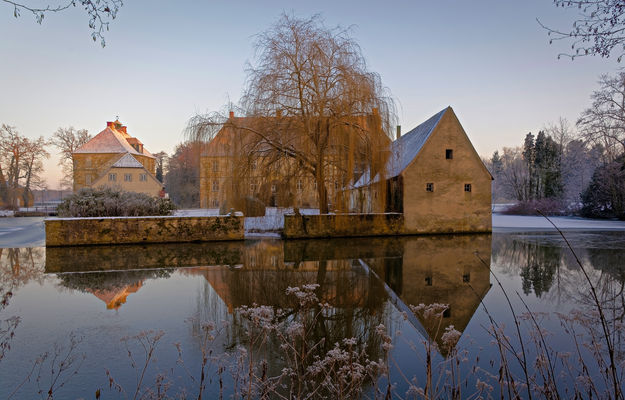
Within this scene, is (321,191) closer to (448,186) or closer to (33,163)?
(448,186)

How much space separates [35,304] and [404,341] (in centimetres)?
614

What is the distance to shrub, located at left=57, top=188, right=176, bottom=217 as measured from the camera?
606 inches

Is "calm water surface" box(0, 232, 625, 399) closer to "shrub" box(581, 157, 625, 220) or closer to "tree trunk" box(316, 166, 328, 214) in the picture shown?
"tree trunk" box(316, 166, 328, 214)

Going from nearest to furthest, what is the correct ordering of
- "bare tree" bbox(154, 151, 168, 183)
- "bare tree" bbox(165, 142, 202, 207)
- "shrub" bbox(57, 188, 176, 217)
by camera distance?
"shrub" bbox(57, 188, 176, 217) < "bare tree" bbox(165, 142, 202, 207) < "bare tree" bbox(154, 151, 168, 183)

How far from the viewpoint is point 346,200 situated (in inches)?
575

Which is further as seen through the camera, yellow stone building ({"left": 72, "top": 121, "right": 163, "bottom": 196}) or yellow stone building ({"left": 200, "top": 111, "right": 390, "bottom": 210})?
yellow stone building ({"left": 72, "top": 121, "right": 163, "bottom": 196})

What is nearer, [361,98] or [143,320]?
[143,320]

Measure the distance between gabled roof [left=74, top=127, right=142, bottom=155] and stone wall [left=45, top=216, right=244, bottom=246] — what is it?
32.1m

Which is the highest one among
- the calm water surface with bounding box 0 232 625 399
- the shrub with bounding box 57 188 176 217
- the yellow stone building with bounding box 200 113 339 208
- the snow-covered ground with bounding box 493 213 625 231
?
the yellow stone building with bounding box 200 113 339 208

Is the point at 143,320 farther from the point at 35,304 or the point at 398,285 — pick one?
the point at 398,285

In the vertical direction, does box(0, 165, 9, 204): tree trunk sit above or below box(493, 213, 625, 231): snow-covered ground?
above

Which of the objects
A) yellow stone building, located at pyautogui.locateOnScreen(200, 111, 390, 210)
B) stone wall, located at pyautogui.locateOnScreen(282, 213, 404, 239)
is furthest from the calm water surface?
yellow stone building, located at pyautogui.locateOnScreen(200, 111, 390, 210)

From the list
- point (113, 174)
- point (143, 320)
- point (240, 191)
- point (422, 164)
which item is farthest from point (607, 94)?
point (113, 174)

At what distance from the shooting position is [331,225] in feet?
51.4
